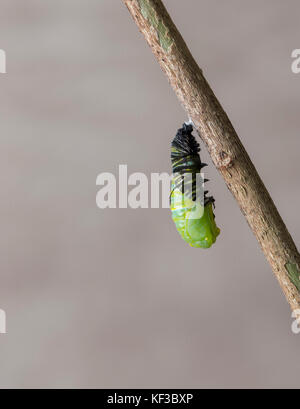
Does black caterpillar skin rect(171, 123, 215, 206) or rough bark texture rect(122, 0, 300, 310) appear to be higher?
black caterpillar skin rect(171, 123, 215, 206)

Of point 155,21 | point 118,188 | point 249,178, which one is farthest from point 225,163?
point 118,188

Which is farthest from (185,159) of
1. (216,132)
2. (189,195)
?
(216,132)

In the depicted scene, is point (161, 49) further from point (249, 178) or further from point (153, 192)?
point (153, 192)

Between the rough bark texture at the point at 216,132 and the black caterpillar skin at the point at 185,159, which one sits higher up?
the black caterpillar skin at the point at 185,159

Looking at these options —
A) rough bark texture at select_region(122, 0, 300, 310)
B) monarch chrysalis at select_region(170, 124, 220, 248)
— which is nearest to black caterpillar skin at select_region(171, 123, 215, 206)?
monarch chrysalis at select_region(170, 124, 220, 248)

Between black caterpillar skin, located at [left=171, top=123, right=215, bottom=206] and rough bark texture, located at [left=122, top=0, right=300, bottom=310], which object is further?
black caterpillar skin, located at [left=171, top=123, right=215, bottom=206]

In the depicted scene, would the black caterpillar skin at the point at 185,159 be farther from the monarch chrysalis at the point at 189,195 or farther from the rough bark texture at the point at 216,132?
the rough bark texture at the point at 216,132

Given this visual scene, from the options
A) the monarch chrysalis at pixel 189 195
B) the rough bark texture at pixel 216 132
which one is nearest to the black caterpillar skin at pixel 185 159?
the monarch chrysalis at pixel 189 195

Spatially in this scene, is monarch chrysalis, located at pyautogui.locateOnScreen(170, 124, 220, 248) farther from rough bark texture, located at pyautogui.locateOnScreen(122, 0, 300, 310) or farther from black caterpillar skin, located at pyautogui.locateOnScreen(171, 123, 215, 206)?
rough bark texture, located at pyautogui.locateOnScreen(122, 0, 300, 310)
